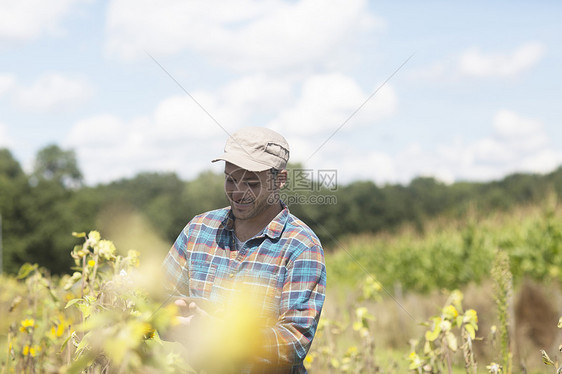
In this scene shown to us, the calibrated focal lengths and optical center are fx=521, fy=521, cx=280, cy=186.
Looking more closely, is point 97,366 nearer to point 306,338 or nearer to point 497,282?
point 306,338

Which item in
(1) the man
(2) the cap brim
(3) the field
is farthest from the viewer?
(2) the cap brim

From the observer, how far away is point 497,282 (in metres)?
2.40

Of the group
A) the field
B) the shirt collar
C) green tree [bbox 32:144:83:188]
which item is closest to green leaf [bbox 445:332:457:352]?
the field

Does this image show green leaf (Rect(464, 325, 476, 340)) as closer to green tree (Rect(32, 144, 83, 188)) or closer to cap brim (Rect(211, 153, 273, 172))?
cap brim (Rect(211, 153, 273, 172))

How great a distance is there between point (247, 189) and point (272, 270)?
313 millimetres

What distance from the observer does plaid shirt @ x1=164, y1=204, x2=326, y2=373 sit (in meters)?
1.67

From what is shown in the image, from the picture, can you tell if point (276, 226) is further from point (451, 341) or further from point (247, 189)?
point (451, 341)

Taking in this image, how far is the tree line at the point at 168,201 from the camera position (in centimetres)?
3225

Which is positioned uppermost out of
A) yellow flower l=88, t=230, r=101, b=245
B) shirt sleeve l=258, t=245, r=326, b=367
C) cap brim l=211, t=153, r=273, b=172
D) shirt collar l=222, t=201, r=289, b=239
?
cap brim l=211, t=153, r=273, b=172

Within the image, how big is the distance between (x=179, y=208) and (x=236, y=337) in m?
47.7

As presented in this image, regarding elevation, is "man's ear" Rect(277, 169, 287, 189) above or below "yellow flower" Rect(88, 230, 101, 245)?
above

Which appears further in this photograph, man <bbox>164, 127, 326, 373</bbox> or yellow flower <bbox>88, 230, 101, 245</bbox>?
yellow flower <bbox>88, 230, 101, 245</bbox>

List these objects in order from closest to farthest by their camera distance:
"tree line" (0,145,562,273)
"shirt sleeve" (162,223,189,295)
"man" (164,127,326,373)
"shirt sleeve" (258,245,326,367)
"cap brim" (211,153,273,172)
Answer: "shirt sleeve" (258,245,326,367)
"man" (164,127,326,373)
"cap brim" (211,153,273,172)
"shirt sleeve" (162,223,189,295)
"tree line" (0,145,562,273)

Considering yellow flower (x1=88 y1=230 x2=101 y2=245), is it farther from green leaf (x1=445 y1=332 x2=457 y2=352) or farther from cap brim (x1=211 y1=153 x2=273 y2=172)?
green leaf (x1=445 y1=332 x2=457 y2=352)
